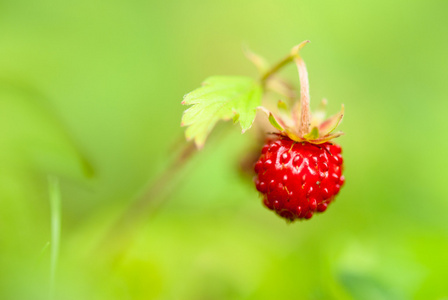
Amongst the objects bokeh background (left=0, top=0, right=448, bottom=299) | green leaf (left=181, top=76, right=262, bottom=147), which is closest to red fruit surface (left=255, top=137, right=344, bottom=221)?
green leaf (left=181, top=76, right=262, bottom=147)

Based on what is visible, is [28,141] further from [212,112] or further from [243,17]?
[243,17]

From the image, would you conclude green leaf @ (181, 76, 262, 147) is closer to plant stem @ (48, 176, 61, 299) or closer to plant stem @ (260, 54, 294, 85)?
plant stem @ (260, 54, 294, 85)

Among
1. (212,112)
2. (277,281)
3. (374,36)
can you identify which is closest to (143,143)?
(277,281)

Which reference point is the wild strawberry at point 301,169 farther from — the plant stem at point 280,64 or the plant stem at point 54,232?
the plant stem at point 54,232

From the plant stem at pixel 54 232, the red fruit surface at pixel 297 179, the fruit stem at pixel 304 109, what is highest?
the fruit stem at pixel 304 109

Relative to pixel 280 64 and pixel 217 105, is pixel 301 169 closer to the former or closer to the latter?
pixel 217 105

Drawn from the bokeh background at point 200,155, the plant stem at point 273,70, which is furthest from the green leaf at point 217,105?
the bokeh background at point 200,155

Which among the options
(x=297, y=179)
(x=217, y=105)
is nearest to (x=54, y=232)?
(x=217, y=105)
